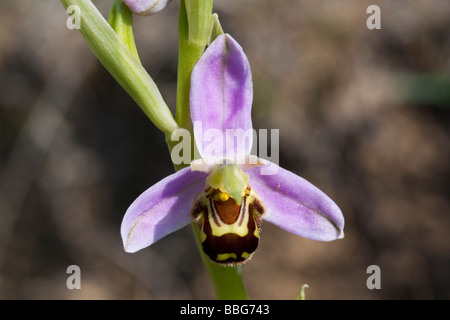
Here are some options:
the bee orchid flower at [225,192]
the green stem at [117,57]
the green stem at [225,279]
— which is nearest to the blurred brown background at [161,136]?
the green stem at [225,279]

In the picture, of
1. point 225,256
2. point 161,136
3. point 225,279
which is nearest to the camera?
point 225,256

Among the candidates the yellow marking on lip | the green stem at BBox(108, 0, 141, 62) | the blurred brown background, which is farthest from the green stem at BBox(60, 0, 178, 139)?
the blurred brown background

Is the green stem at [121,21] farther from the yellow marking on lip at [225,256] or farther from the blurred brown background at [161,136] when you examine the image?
the blurred brown background at [161,136]

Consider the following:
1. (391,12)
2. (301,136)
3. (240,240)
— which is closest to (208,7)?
(240,240)

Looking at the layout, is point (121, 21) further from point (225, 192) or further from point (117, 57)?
point (225, 192)

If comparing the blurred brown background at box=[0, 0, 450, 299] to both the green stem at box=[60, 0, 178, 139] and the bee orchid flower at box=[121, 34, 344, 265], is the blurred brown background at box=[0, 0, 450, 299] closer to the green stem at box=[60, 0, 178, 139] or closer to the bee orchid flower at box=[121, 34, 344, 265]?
the bee orchid flower at box=[121, 34, 344, 265]

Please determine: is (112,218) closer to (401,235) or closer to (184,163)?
(401,235)

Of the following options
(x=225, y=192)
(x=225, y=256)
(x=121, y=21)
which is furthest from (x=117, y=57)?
(x=225, y=256)
